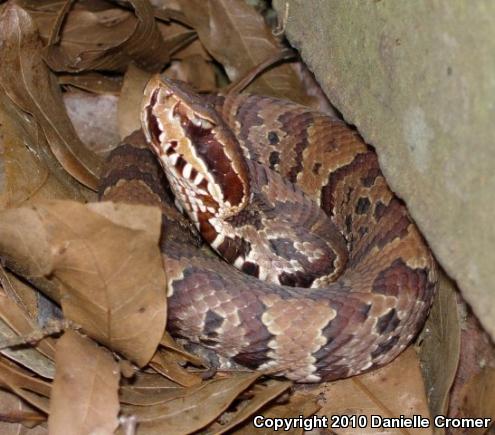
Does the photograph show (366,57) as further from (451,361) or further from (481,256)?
(451,361)

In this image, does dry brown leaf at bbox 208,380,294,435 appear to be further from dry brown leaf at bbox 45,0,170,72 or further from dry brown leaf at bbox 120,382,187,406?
dry brown leaf at bbox 45,0,170,72

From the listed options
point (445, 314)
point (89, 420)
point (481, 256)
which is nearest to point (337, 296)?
point (445, 314)

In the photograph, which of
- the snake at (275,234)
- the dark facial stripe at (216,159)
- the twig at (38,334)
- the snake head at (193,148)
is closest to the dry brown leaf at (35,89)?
the snake at (275,234)

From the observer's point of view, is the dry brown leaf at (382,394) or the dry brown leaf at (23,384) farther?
the dry brown leaf at (382,394)

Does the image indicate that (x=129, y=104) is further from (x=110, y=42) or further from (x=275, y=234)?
(x=275, y=234)

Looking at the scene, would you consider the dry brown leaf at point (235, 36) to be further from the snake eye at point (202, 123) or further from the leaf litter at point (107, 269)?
the snake eye at point (202, 123)

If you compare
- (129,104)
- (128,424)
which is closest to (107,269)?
(128,424)

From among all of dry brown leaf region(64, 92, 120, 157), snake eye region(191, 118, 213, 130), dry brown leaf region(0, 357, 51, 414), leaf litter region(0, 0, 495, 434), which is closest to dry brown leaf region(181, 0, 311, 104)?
leaf litter region(0, 0, 495, 434)
